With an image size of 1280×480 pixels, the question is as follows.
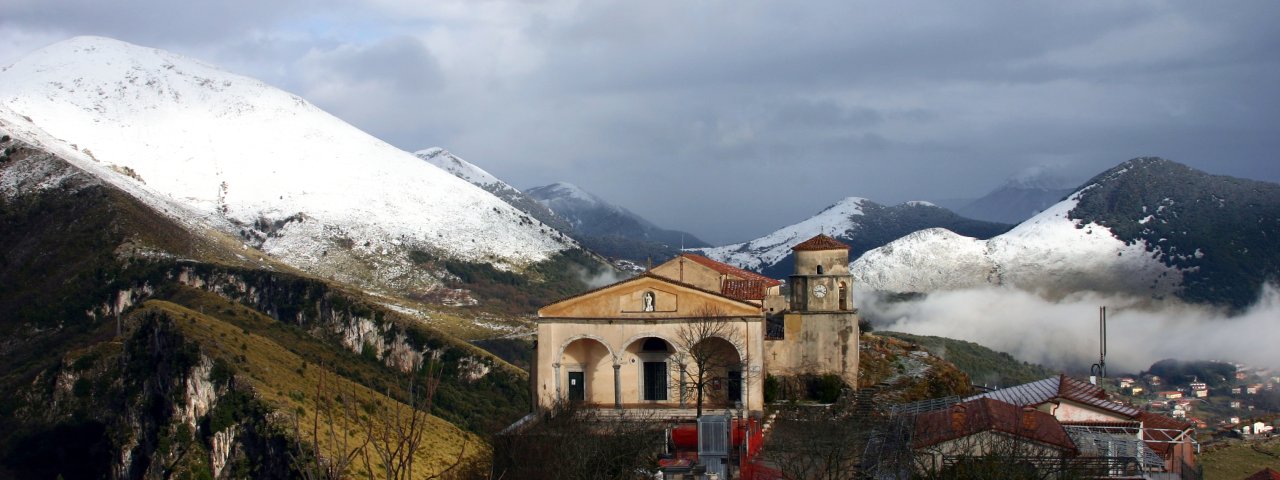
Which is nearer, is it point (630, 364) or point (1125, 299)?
point (630, 364)

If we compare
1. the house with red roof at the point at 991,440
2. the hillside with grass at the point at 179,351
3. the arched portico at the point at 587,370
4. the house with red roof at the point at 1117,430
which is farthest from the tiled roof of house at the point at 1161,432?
the hillside with grass at the point at 179,351

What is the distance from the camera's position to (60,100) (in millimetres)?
190250

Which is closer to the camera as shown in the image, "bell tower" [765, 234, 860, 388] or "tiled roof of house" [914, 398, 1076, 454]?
"tiled roof of house" [914, 398, 1076, 454]

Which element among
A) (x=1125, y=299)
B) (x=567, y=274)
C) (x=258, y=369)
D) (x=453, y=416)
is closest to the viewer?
(x=258, y=369)

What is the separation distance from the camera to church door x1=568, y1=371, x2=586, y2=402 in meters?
42.8

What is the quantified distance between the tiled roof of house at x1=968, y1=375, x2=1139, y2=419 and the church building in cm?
818

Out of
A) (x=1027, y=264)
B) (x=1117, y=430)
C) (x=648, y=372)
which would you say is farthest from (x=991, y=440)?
(x=1027, y=264)

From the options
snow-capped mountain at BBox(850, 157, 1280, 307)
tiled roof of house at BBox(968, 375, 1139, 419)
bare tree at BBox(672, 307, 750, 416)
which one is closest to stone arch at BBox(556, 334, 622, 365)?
bare tree at BBox(672, 307, 750, 416)

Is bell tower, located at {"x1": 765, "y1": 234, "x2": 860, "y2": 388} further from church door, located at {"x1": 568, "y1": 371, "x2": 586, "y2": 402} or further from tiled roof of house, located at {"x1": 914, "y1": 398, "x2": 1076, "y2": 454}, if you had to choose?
tiled roof of house, located at {"x1": 914, "y1": 398, "x2": 1076, "y2": 454}

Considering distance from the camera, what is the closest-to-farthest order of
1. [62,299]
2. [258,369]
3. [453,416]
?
[258,369]
[453,416]
[62,299]

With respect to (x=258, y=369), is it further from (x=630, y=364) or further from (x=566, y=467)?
(x=566, y=467)

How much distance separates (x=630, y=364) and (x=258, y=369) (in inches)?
1339

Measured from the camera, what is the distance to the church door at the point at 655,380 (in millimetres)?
42531

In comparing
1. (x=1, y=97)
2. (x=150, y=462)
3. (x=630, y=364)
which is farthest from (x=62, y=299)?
(x=1, y=97)
